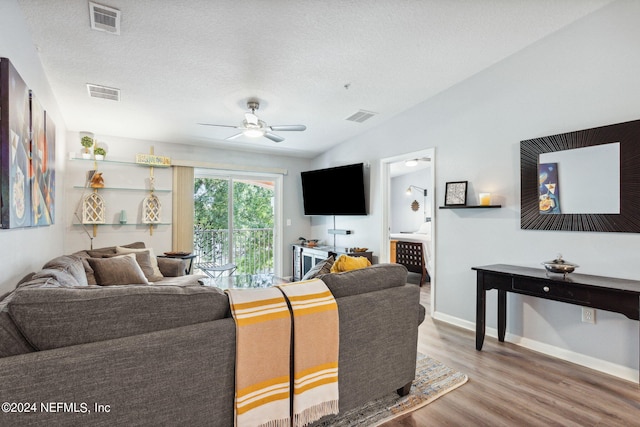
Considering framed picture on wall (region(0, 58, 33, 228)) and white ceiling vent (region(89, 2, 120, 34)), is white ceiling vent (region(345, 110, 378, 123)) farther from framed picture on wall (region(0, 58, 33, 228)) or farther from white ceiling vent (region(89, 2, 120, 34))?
framed picture on wall (region(0, 58, 33, 228))

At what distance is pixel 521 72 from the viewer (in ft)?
9.68

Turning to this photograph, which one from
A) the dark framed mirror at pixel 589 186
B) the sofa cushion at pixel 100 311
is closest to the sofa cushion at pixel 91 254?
the sofa cushion at pixel 100 311

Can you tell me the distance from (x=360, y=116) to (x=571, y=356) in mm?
3410

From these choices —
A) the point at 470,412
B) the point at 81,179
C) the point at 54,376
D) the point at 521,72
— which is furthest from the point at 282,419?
the point at 81,179

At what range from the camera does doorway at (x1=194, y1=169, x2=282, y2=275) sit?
515 cm

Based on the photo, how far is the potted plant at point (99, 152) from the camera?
393 centimetres

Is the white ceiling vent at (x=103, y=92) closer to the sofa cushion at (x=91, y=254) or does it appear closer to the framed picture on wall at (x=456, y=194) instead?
the sofa cushion at (x=91, y=254)

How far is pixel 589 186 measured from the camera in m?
2.54

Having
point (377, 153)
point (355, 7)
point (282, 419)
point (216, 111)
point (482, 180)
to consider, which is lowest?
point (282, 419)

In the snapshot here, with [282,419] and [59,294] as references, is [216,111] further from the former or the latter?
[282,419]

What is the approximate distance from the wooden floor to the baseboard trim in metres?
0.06

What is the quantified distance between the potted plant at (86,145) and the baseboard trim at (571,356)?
503 cm

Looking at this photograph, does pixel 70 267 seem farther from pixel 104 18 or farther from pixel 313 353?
pixel 313 353

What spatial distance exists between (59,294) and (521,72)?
12.6 feet
